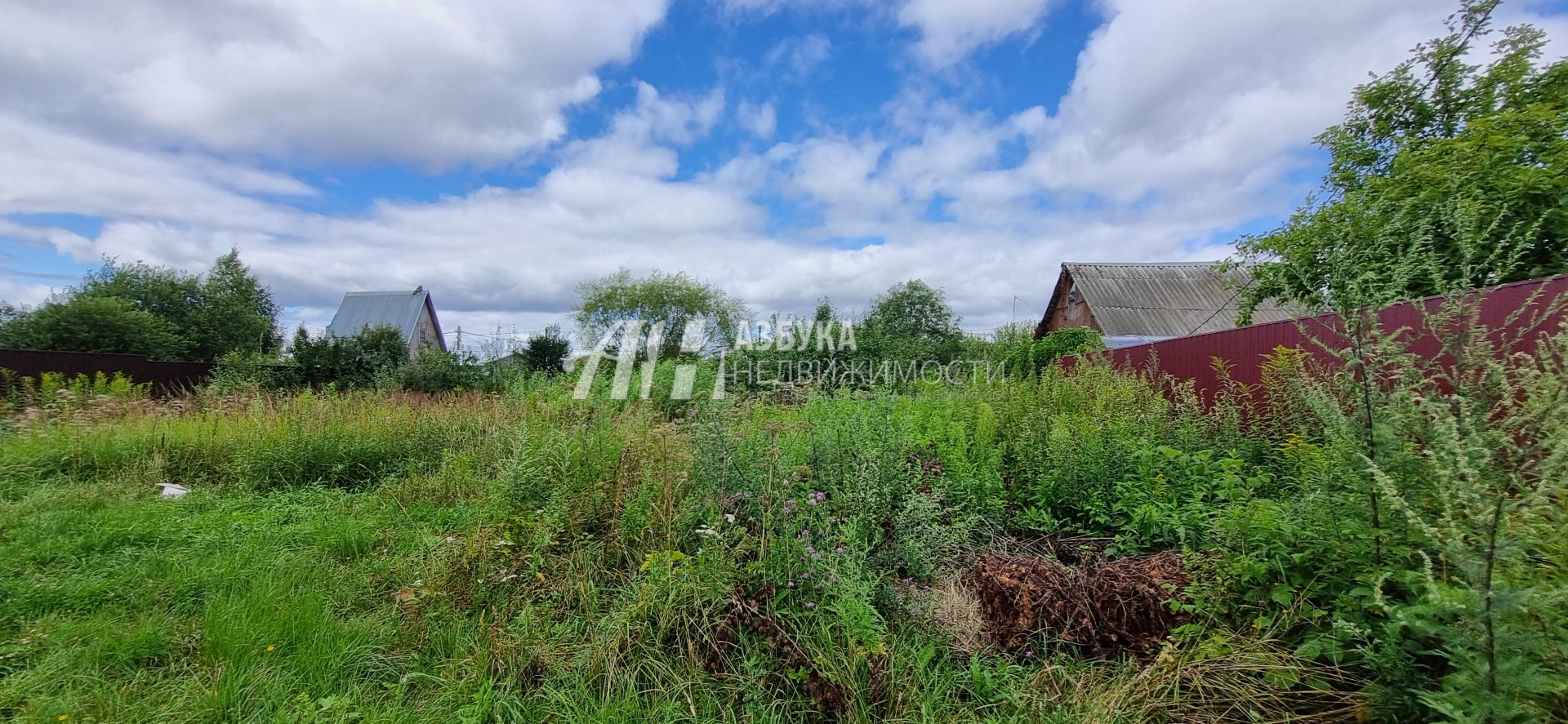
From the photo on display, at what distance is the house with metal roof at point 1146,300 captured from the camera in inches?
685

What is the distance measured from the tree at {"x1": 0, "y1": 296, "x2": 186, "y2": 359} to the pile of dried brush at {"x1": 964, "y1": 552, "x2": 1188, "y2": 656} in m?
22.8

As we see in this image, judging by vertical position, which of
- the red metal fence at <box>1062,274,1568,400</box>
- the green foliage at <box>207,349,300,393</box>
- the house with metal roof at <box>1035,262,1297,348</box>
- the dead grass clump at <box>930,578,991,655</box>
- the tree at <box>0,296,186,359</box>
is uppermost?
the house with metal roof at <box>1035,262,1297,348</box>

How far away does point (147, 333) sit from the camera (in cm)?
1644

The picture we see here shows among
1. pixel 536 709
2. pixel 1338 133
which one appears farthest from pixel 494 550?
pixel 1338 133

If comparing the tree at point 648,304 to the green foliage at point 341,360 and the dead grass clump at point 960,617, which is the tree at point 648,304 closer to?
the green foliage at point 341,360

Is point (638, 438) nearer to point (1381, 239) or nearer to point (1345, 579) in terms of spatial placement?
point (1345, 579)

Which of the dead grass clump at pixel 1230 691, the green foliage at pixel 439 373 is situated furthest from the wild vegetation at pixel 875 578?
the green foliage at pixel 439 373

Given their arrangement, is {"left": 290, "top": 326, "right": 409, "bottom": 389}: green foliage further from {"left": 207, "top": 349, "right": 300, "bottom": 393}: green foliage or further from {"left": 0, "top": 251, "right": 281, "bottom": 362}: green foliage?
{"left": 0, "top": 251, "right": 281, "bottom": 362}: green foliage

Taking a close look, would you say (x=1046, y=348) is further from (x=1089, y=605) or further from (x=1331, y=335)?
(x=1089, y=605)

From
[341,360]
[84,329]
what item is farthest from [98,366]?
[84,329]

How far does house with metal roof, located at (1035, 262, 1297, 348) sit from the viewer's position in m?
17.4

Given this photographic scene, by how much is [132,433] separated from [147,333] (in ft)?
58.4

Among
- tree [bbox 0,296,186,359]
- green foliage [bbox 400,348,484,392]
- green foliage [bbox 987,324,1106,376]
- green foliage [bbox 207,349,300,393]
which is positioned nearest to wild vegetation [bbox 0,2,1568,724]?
green foliage [bbox 207,349,300,393]

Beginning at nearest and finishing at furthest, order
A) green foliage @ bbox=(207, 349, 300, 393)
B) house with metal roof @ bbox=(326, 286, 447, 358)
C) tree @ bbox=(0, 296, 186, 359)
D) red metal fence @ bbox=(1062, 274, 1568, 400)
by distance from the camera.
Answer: red metal fence @ bbox=(1062, 274, 1568, 400), green foliage @ bbox=(207, 349, 300, 393), tree @ bbox=(0, 296, 186, 359), house with metal roof @ bbox=(326, 286, 447, 358)
